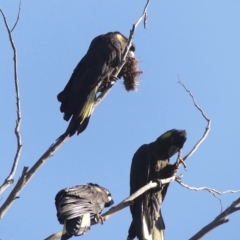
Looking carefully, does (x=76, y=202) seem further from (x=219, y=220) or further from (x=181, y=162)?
(x=219, y=220)

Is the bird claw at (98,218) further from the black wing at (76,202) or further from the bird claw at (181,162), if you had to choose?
the bird claw at (181,162)

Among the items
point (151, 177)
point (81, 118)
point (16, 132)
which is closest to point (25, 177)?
point (16, 132)

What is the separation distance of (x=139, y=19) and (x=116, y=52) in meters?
2.30

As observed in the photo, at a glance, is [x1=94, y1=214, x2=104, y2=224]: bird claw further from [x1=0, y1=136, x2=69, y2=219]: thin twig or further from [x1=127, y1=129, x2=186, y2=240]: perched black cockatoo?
[x1=0, y1=136, x2=69, y2=219]: thin twig

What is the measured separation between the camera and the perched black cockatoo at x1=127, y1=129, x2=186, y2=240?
586cm

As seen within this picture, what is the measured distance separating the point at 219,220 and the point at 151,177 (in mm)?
3006

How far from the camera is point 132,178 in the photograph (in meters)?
6.44

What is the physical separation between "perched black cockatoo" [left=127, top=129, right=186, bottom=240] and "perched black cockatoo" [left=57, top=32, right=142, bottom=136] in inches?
33.7

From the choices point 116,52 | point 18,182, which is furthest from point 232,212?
point 116,52

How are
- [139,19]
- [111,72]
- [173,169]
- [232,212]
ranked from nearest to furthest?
[232,212] < [139,19] < [173,169] < [111,72]

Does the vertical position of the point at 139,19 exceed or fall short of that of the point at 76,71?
it falls short

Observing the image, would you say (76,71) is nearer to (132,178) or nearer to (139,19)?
(132,178)

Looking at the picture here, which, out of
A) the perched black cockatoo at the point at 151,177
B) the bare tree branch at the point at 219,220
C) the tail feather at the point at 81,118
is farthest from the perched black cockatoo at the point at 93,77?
the bare tree branch at the point at 219,220

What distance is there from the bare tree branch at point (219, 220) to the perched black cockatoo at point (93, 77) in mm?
2524
